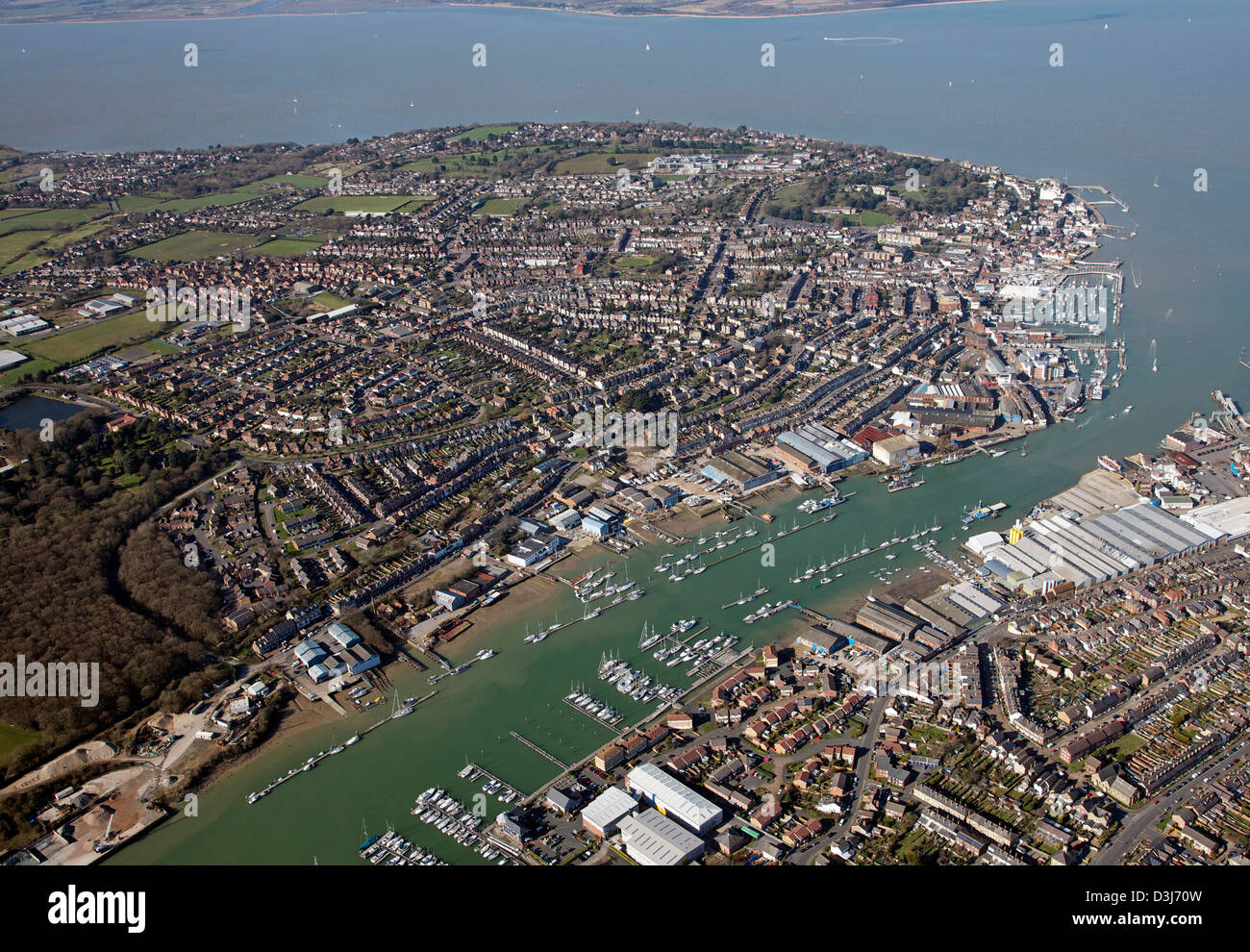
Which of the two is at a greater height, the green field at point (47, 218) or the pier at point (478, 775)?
the green field at point (47, 218)

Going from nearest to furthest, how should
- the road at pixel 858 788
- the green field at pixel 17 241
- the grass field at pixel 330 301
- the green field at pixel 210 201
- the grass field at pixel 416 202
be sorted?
the road at pixel 858 788, the grass field at pixel 330 301, the green field at pixel 17 241, the grass field at pixel 416 202, the green field at pixel 210 201

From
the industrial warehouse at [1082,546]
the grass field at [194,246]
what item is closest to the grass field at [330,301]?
the grass field at [194,246]

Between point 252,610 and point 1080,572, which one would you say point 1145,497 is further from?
point 252,610

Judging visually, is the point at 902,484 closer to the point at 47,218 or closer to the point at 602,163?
the point at 602,163

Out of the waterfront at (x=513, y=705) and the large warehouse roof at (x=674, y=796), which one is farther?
the waterfront at (x=513, y=705)

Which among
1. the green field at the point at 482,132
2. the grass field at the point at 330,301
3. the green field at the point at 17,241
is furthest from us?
the green field at the point at 482,132

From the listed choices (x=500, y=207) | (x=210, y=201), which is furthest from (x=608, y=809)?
(x=210, y=201)

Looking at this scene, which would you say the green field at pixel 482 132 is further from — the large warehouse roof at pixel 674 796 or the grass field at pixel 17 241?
the large warehouse roof at pixel 674 796

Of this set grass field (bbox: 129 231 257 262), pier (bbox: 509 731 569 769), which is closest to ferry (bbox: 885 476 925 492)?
pier (bbox: 509 731 569 769)
